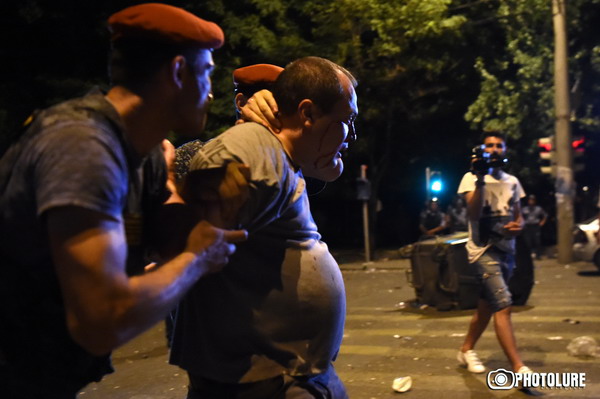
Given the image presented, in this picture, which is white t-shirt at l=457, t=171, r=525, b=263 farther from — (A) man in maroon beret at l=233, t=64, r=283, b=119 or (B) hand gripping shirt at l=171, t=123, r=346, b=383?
(B) hand gripping shirt at l=171, t=123, r=346, b=383

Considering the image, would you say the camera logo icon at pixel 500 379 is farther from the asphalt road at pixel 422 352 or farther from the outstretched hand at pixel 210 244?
the outstretched hand at pixel 210 244

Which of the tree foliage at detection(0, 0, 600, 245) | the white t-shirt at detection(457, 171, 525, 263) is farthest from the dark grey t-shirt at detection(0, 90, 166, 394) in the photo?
the tree foliage at detection(0, 0, 600, 245)

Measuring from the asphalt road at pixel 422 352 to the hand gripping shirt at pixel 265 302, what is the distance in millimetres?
3557

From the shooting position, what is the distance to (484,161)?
Answer: 18.6 ft

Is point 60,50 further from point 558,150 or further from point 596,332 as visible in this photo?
point 596,332

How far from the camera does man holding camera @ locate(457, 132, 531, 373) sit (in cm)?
546

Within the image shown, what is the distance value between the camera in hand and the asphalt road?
5.74 feet

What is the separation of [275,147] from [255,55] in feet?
56.2

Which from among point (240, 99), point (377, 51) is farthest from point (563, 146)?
A: point (240, 99)

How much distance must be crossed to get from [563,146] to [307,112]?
576 inches

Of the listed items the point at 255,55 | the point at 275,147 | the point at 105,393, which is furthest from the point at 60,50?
the point at 275,147

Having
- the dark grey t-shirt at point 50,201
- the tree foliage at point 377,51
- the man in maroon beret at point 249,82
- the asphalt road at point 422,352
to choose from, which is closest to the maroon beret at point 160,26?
the dark grey t-shirt at point 50,201

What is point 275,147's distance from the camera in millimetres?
2064

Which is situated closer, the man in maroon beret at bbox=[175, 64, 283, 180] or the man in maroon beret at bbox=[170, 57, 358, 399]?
the man in maroon beret at bbox=[170, 57, 358, 399]
